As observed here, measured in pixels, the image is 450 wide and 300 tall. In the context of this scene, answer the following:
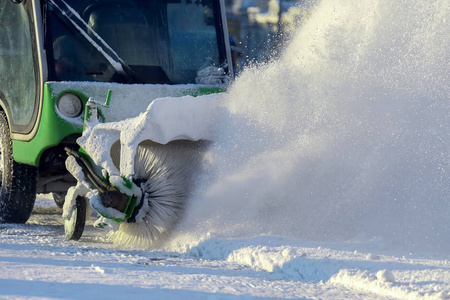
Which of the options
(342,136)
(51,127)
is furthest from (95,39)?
(342,136)

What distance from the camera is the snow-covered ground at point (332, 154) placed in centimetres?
471

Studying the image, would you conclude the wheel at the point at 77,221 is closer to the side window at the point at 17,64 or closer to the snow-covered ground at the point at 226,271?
the snow-covered ground at the point at 226,271

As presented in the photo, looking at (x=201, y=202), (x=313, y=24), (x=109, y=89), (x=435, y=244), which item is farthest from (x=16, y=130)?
(x=435, y=244)

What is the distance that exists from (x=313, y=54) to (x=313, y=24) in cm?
41

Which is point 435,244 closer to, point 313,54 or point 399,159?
point 399,159

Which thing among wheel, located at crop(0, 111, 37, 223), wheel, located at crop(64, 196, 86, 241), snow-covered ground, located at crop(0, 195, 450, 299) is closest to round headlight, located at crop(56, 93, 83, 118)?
wheel, located at crop(64, 196, 86, 241)

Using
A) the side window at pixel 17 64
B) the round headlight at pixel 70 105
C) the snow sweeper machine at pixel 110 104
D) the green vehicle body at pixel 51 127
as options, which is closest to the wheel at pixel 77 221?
the snow sweeper machine at pixel 110 104

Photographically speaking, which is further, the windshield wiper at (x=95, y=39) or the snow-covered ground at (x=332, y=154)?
the windshield wiper at (x=95, y=39)

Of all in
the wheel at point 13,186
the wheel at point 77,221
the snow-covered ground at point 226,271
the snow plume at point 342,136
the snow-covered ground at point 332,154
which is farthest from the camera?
the wheel at point 13,186

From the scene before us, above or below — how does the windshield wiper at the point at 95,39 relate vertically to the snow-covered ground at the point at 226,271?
above

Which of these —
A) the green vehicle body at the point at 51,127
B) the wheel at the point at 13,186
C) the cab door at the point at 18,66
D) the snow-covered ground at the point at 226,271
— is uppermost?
the cab door at the point at 18,66

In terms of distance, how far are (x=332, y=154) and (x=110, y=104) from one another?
1.69 meters

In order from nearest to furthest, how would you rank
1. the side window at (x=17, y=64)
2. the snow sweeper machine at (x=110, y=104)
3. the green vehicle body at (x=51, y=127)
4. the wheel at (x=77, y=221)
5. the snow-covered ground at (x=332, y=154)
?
the snow-covered ground at (x=332, y=154) → the snow sweeper machine at (x=110, y=104) → the wheel at (x=77, y=221) → the green vehicle body at (x=51, y=127) → the side window at (x=17, y=64)

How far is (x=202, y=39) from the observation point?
701 centimetres
